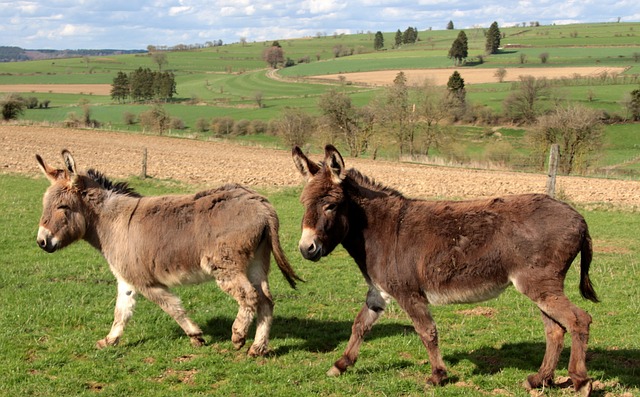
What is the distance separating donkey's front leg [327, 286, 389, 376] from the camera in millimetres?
6520

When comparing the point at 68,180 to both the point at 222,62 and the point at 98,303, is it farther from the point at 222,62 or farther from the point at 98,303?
the point at 222,62

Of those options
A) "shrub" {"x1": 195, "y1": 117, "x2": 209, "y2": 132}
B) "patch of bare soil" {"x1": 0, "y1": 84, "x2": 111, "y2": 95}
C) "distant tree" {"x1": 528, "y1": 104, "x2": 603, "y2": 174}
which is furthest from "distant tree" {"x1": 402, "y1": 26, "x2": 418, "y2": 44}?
"distant tree" {"x1": 528, "y1": 104, "x2": 603, "y2": 174}

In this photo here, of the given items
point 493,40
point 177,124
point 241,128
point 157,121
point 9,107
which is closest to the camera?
point 9,107

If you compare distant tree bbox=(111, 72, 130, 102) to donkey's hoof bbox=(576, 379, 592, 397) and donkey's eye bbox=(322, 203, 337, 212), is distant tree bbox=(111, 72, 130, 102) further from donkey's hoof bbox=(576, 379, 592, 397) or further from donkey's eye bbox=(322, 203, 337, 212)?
donkey's hoof bbox=(576, 379, 592, 397)

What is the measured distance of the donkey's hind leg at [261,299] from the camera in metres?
7.04

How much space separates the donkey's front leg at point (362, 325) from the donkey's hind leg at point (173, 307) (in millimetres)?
1940

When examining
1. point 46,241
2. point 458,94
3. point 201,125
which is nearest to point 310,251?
point 46,241

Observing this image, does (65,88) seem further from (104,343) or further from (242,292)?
(242,292)

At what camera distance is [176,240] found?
23.4 feet

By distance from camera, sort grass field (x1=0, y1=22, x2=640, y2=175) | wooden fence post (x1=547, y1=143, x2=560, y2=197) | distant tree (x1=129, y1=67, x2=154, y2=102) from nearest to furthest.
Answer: wooden fence post (x1=547, y1=143, x2=560, y2=197), grass field (x1=0, y1=22, x2=640, y2=175), distant tree (x1=129, y1=67, x2=154, y2=102)

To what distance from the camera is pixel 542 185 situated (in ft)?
90.8

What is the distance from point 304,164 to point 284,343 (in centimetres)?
260

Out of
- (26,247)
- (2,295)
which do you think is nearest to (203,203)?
(2,295)

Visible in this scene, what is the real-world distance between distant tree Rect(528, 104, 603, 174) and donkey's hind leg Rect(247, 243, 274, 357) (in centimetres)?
3901
